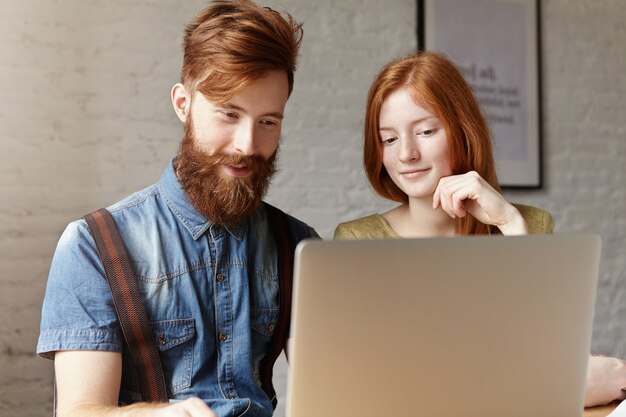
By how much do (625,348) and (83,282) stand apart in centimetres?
345

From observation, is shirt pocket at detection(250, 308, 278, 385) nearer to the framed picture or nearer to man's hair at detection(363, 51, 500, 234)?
man's hair at detection(363, 51, 500, 234)

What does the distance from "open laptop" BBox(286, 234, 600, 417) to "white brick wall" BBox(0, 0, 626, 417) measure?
201 cm

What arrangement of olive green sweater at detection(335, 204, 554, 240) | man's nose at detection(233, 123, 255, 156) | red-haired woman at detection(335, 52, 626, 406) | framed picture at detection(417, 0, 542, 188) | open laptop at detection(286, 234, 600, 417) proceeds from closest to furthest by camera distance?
open laptop at detection(286, 234, 600, 417), man's nose at detection(233, 123, 255, 156), red-haired woman at detection(335, 52, 626, 406), olive green sweater at detection(335, 204, 554, 240), framed picture at detection(417, 0, 542, 188)

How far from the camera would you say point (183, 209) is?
1.68 m

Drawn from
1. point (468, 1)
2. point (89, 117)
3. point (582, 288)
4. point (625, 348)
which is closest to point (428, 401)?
point (582, 288)

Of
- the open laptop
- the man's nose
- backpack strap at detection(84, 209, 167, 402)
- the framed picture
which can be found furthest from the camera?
the framed picture

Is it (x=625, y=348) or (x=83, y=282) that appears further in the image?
(x=625, y=348)

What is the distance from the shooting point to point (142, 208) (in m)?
1.66

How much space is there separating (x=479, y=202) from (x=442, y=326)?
2.86ft

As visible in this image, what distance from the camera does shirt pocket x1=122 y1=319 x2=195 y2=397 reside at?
1.55 metres

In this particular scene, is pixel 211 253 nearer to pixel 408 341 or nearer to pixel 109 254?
pixel 109 254

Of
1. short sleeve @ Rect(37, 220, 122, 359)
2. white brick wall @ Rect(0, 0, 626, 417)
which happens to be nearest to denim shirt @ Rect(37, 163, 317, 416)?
short sleeve @ Rect(37, 220, 122, 359)

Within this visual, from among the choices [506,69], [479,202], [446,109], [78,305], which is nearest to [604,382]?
[479,202]

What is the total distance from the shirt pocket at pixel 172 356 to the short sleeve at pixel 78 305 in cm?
8
